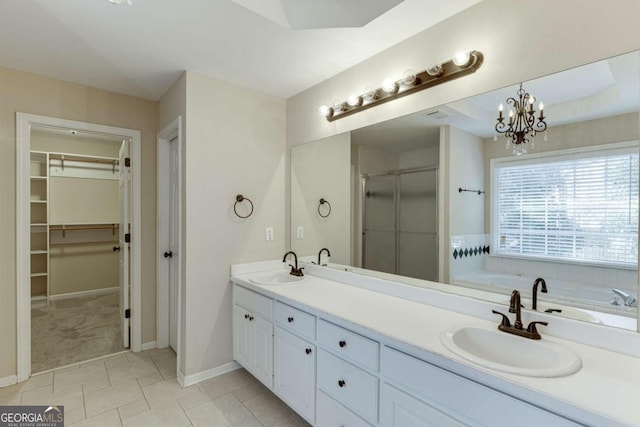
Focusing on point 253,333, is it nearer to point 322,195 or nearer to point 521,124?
point 322,195

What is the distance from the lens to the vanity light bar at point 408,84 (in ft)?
5.32

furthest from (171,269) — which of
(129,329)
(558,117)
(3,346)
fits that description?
(558,117)

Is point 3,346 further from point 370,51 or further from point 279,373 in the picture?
point 370,51

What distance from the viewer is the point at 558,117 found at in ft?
4.70

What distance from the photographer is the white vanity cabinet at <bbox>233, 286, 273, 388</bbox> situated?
2.17 metres

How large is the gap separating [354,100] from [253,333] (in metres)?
1.91

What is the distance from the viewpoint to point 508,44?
1.49 m

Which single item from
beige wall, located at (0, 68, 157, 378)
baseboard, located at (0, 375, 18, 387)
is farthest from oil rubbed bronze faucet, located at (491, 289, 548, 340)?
baseboard, located at (0, 375, 18, 387)

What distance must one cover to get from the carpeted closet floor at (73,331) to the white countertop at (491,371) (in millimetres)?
2256

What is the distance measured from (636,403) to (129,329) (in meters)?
3.61

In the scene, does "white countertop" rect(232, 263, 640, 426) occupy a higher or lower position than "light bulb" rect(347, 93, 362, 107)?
lower

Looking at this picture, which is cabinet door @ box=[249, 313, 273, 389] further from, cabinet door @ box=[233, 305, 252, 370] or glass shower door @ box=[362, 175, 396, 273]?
glass shower door @ box=[362, 175, 396, 273]

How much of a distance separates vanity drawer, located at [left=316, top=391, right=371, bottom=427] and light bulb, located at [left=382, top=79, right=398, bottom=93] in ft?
6.21

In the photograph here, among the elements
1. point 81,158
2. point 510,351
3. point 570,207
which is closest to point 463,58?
point 570,207
